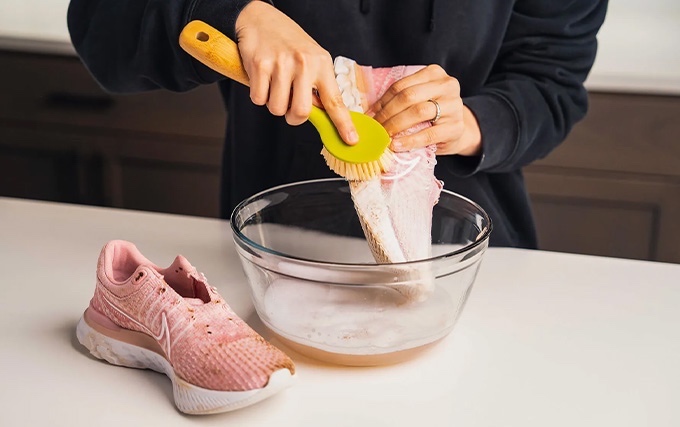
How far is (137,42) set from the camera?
111cm

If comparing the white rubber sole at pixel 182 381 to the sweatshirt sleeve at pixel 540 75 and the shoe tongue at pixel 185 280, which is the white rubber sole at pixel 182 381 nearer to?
the shoe tongue at pixel 185 280

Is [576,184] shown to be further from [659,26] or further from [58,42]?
[58,42]

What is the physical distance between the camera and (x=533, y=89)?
122 cm

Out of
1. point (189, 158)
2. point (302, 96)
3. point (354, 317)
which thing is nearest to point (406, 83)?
point (302, 96)

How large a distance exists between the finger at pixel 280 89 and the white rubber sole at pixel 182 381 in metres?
0.25

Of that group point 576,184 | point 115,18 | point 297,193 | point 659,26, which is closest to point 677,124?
point 576,184

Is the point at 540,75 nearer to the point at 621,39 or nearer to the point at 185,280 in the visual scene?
the point at 185,280

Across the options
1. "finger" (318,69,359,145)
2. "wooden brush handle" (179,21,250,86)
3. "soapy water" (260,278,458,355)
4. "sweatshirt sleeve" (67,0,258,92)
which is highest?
"wooden brush handle" (179,21,250,86)

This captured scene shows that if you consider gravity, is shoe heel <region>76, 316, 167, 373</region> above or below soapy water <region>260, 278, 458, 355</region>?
below

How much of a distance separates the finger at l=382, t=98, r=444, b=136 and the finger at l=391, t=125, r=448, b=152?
0.01m

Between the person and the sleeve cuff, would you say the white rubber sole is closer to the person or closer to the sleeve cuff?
the person

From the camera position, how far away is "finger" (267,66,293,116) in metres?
0.82

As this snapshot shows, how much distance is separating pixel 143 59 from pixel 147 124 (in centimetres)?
94

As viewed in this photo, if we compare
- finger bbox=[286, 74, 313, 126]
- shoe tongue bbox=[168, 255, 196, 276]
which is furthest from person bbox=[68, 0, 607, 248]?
shoe tongue bbox=[168, 255, 196, 276]
